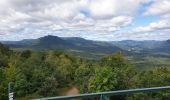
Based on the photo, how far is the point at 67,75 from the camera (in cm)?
10538

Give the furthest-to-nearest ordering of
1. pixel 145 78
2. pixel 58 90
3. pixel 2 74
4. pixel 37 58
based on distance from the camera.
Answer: pixel 37 58, pixel 58 90, pixel 2 74, pixel 145 78

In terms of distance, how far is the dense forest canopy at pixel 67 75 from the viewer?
72.7 m

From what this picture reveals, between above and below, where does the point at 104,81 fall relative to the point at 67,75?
above

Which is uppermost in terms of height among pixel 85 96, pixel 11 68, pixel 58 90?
pixel 85 96

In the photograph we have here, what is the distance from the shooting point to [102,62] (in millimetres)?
85750

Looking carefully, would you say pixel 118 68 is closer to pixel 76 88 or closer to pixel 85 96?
pixel 76 88

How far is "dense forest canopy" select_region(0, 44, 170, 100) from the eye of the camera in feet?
238

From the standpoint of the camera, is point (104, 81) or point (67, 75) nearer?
point (104, 81)

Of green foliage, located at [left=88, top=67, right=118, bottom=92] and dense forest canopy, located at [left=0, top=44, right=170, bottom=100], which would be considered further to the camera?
dense forest canopy, located at [left=0, top=44, right=170, bottom=100]

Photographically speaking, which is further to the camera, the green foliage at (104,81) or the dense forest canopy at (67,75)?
the dense forest canopy at (67,75)

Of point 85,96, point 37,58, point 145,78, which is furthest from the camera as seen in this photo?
point 37,58

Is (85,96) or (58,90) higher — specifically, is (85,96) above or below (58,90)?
above

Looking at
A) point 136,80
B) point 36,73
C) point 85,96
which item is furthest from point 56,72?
point 85,96

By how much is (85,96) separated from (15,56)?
379ft
